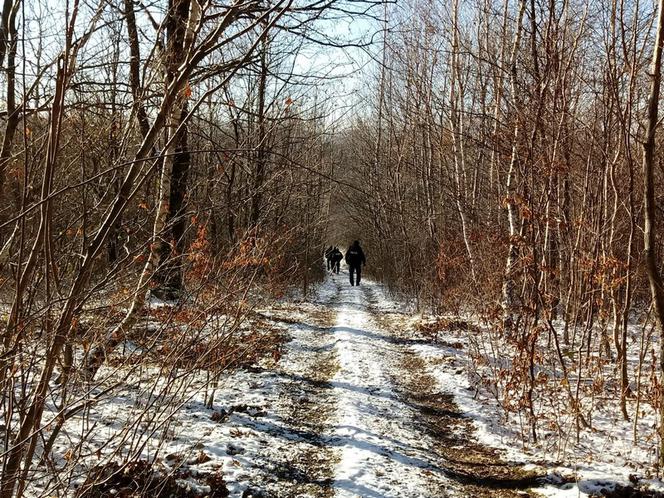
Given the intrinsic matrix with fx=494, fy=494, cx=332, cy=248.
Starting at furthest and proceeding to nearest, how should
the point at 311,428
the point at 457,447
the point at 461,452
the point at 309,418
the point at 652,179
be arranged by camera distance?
the point at 309,418 < the point at 311,428 < the point at 457,447 < the point at 461,452 < the point at 652,179

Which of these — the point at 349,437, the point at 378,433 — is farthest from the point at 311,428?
the point at 378,433

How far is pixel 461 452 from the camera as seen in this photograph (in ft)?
15.6

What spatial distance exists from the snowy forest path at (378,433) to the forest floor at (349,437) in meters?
0.01

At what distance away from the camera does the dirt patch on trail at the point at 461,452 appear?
4.07m

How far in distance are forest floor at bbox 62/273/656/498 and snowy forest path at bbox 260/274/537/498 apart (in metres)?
0.01

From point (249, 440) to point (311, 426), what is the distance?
2.46ft

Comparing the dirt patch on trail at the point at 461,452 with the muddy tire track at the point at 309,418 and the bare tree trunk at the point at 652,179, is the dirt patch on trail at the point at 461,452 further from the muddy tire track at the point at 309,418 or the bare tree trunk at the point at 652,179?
the bare tree trunk at the point at 652,179

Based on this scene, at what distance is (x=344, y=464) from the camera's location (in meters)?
4.27

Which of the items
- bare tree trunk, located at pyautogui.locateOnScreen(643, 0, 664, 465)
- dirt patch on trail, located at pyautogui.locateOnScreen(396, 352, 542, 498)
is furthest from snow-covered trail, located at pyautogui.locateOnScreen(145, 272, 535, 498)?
bare tree trunk, located at pyautogui.locateOnScreen(643, 0, 664, 465)

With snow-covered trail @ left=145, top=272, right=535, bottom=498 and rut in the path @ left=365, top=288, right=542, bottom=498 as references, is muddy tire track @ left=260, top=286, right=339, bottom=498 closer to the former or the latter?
snow-covered trail @ left=145, top=272, right=535, bottom=498

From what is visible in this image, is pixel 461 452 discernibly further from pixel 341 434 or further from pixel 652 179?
pixel 652 179

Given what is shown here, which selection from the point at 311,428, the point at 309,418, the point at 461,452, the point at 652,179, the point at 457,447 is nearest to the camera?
the point at 652,179

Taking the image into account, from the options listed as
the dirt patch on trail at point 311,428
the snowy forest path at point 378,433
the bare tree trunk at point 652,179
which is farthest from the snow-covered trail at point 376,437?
the bare tree trunk at point 652,179

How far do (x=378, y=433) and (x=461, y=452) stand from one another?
812mm
